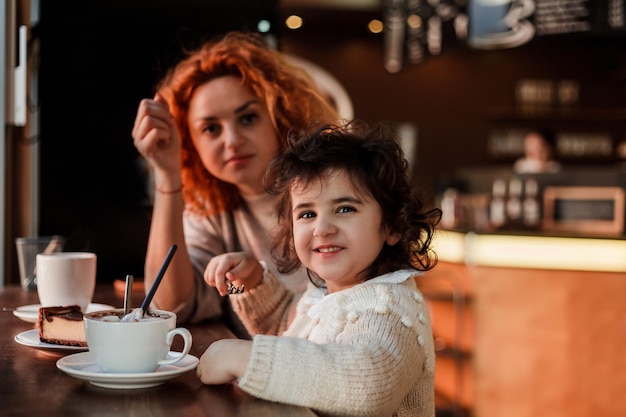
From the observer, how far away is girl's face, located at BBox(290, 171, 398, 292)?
1287 millimetres

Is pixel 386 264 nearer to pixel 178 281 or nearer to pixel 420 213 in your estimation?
pixel 420 213

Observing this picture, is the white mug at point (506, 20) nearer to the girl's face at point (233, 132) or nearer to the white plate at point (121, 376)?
the girl's face at point (233, 132)

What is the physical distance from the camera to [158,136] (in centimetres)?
170

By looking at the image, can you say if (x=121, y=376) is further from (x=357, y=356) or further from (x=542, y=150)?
(x=542, y=150)

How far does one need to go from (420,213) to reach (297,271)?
1.74 ft

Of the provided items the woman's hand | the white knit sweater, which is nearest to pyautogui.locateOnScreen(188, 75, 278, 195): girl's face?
the woman's hand

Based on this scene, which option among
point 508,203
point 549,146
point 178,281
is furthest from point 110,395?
point 549,146

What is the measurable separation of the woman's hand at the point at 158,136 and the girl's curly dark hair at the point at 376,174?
360 mm

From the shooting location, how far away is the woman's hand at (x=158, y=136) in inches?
66.7

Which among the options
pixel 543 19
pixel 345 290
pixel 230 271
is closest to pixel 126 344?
pixel 345 290

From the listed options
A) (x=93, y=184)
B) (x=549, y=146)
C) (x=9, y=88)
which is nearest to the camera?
(x=9, y=88)

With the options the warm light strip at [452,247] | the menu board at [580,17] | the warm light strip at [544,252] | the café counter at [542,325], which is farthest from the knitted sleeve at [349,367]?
the menu board at [580,17]

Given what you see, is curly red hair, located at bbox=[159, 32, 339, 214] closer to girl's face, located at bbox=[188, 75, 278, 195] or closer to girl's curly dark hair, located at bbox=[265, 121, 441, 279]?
girl's face, located at bbox=[188, 75, 278, 195]

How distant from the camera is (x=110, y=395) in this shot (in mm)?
994
